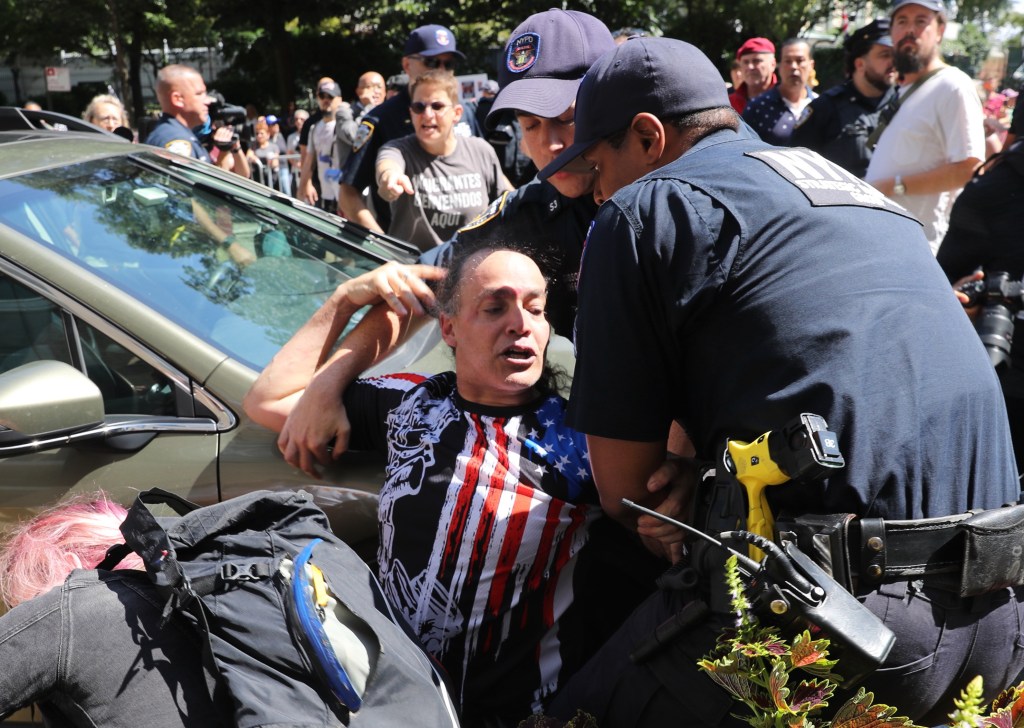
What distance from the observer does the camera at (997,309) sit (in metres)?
2.51

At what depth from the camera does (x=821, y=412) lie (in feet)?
4.81

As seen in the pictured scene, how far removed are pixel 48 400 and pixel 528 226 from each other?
1274 mm

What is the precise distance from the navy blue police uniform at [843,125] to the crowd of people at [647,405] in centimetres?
312

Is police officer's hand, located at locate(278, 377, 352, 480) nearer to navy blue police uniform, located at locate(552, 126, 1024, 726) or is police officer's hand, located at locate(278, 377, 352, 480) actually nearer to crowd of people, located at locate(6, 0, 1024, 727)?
crowd of people, located at locate(6, 0, 1024, 727)

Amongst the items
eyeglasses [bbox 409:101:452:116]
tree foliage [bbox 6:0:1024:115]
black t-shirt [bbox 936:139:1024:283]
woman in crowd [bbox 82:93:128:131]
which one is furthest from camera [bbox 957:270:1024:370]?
tree foliage [bbox 6:0:1024:115]

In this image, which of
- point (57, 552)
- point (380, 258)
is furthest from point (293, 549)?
point (380, 258)

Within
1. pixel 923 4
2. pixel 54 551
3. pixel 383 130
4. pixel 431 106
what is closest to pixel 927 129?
pixel 923 4

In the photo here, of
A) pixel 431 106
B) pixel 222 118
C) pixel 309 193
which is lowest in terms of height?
pixel 309 193

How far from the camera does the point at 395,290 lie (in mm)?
2369

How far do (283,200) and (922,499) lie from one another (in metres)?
2.57

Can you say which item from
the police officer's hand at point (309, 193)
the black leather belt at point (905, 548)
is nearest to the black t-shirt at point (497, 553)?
the black leather belt at point (905, 548)

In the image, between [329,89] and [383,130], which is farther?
[329,89]

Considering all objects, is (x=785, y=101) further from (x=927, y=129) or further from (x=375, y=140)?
(x=375, y=140)

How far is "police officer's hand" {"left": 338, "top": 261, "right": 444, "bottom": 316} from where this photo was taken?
2363mm
